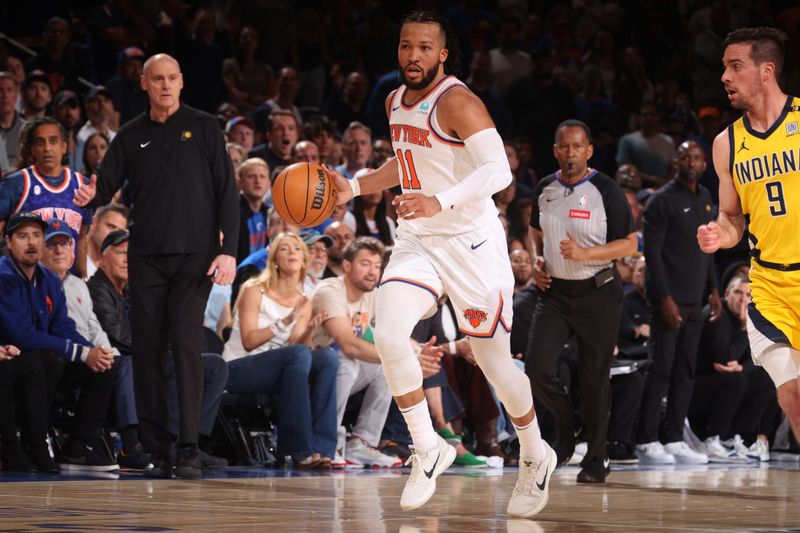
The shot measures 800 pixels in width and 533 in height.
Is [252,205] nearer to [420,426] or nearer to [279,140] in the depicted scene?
[279,140]

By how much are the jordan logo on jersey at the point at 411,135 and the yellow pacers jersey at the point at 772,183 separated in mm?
1336

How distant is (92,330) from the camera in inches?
309

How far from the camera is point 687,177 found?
32.2 feet

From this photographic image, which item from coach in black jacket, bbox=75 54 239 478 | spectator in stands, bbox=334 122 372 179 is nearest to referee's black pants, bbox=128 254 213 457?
coach in black jacket, bbox=75 54 239 478

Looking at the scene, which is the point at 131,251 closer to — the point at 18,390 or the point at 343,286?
the point at 18,390

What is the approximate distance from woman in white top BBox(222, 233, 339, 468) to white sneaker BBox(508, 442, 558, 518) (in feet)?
9.01

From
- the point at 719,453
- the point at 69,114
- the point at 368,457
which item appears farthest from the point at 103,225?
the point at 719,453

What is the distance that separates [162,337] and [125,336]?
1097 mm

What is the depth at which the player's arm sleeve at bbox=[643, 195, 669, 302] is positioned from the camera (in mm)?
9484

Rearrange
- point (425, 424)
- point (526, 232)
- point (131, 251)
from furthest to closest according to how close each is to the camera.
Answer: point (526, 232) → point (131, 251) → point (425, 424)

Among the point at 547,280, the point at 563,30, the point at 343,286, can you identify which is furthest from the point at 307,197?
the point at 563,30

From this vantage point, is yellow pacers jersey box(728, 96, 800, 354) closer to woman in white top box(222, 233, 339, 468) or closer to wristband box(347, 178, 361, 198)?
wristband box(347, 178, 361, 198)

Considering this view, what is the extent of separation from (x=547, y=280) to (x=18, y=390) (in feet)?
10.7

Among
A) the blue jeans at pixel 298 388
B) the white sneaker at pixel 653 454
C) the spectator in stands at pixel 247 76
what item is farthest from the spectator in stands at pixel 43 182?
the white sneaker at pixel 653 454
